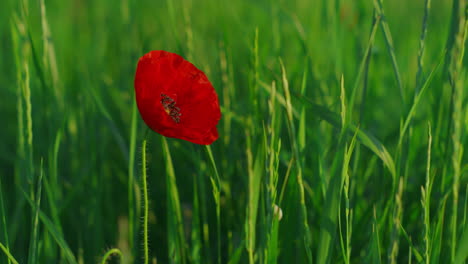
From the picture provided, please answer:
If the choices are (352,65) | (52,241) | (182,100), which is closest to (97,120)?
(52,241)

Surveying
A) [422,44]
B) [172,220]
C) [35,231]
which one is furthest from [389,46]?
[35,231]

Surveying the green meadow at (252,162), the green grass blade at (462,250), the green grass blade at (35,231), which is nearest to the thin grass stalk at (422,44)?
the green meadow at (252,162)

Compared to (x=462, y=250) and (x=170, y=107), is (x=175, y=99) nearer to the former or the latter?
(x=170, y=107)

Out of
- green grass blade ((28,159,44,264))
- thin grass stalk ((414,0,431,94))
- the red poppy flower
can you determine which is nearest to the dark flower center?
the red poppy flower

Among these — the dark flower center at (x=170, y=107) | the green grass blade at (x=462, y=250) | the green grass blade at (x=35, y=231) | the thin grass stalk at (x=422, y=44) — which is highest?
the thin grass stalk at (x=422, y=44)

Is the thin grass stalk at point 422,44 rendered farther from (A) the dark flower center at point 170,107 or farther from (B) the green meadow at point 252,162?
(A) the dark flower center at point 170,107

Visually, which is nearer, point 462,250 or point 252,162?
point 462,250
